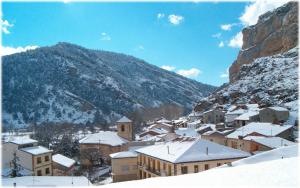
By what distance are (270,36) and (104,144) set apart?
92.5 m

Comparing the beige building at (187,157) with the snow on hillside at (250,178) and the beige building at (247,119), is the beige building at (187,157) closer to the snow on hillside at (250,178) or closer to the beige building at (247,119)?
the snow on hillside at (250,178)

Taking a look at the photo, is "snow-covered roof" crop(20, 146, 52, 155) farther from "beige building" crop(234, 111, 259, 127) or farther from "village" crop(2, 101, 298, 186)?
"beige building" crop(234, 111, 259, 127)

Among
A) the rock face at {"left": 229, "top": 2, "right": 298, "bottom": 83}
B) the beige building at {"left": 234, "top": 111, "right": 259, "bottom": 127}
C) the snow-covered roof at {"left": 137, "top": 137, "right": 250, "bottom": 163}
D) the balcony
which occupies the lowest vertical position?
the balcony

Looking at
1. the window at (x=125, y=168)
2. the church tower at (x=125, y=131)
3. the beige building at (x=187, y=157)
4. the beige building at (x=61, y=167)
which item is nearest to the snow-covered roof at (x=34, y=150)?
the beige building at (x=61, y=167)

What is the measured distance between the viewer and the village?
94.5 ft

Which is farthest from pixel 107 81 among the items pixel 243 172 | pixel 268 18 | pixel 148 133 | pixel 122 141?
pixel 243 172

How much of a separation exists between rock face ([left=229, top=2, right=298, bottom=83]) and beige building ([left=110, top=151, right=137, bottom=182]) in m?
82.9

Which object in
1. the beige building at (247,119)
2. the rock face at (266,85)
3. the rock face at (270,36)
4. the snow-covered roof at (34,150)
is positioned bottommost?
the snow-covered roof at (34,150)

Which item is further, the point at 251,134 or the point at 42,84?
the point at 42,84

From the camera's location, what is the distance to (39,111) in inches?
5443

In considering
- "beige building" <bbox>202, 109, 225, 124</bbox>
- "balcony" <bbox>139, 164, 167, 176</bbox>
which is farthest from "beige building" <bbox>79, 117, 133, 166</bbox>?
"beige building" <bbox>202, 109, 225, 124</bbox>

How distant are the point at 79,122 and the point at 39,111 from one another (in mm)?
17567

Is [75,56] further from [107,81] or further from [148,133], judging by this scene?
[148,133]

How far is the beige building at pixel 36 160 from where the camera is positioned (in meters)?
38.3
